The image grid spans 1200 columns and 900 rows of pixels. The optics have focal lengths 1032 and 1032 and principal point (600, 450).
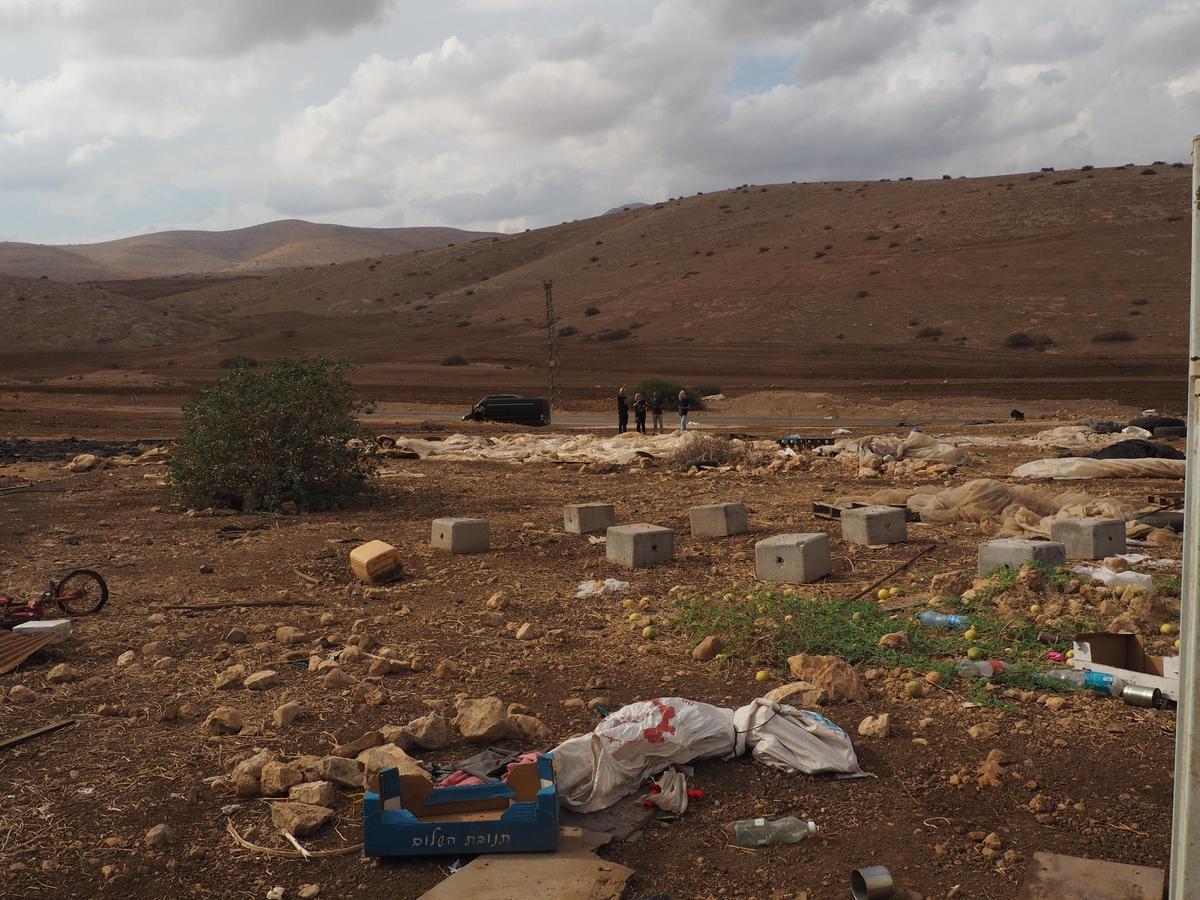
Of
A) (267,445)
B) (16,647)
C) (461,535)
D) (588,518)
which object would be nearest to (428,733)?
(16,647)

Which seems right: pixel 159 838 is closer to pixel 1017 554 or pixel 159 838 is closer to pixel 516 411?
pixel 1017 554

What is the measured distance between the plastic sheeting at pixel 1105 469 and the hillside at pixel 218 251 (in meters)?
129

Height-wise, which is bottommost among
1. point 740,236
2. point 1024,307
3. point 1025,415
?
point 1025,415

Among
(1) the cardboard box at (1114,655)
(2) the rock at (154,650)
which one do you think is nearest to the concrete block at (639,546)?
(2) the rock at (154,650)

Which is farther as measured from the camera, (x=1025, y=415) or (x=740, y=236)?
(x=740, y=236)

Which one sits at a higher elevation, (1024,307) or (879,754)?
(1024,307)

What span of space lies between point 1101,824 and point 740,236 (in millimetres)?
73645

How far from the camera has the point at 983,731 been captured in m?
4.95

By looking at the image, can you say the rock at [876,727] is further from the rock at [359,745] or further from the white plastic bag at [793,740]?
the rock at [359,745]

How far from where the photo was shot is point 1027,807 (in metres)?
4.22

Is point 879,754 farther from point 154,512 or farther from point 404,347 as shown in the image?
point 404,347

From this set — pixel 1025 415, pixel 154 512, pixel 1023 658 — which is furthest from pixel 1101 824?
pixel 1025 415

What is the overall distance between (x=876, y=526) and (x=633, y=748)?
573cm

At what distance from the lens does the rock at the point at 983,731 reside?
4918mm
